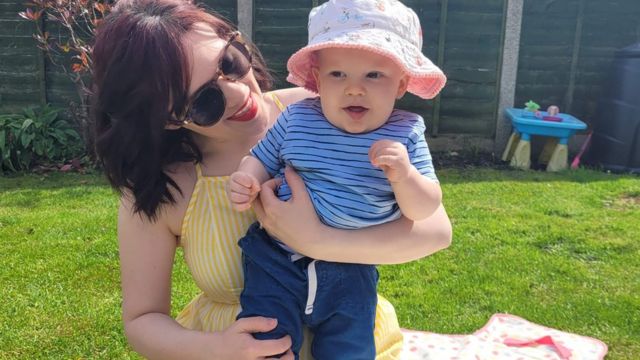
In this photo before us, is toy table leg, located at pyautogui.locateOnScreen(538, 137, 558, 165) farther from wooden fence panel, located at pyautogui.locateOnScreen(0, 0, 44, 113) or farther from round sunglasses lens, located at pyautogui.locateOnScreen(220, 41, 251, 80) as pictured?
round sunglasses lens, located at pyautogui.locateOnScreen(220, 41, 251, 80)

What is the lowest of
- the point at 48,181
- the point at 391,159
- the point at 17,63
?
the point at 48,181

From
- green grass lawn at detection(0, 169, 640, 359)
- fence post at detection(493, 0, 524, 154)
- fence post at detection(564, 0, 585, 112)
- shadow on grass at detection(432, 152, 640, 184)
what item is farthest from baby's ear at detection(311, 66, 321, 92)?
fence post at detection(564, 0, 585, 112)

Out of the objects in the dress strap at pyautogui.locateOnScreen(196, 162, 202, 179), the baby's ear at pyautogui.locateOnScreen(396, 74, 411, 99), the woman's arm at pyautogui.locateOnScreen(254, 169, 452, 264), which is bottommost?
the woman's arm at pyautogui.locateOnScreen(254, 169, 452, 264)

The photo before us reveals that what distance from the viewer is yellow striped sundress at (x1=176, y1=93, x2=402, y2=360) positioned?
1.88 meters

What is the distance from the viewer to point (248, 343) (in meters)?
1.65

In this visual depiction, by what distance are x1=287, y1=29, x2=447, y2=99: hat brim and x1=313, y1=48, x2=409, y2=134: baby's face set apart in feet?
0.11

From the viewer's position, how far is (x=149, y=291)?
189cm

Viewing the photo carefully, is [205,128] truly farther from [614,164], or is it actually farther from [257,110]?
[614,164]

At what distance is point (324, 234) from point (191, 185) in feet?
1.59

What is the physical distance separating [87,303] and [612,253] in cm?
392

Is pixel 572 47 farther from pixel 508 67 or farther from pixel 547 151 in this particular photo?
pixel 547 151

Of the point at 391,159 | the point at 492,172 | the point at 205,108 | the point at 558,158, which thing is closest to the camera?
the point at 391,159

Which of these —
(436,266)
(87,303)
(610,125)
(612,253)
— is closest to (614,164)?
(610,125)

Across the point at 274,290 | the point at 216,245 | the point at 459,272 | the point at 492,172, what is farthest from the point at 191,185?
the point at 492,172
